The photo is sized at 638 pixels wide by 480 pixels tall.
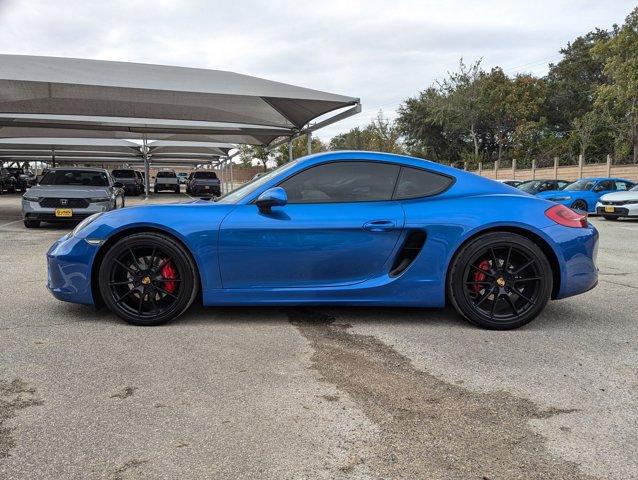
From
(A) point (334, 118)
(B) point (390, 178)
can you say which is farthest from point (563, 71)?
(B) point (390, 178)

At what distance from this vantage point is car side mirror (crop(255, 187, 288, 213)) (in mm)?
3826

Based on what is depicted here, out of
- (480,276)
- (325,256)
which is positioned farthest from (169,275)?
(480,276)

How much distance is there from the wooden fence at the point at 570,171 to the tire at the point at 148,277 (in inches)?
1065

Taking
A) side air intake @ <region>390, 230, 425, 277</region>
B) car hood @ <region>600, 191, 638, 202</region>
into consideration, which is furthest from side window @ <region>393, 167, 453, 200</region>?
car hood @ <region>600, 191, 638, 202</region>

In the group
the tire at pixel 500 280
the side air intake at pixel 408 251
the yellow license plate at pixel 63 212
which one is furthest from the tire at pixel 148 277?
the yellow license plate at pixel 63 212

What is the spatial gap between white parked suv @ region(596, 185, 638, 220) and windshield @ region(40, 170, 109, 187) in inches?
554

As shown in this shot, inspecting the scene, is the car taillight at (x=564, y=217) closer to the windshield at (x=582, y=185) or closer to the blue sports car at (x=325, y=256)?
the blue sports car at (x=325, y=256)

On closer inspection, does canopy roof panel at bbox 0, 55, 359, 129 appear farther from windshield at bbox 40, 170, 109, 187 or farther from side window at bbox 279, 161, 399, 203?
side window at bbox 279, 161, 399, 203

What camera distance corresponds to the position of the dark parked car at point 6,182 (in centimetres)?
3198

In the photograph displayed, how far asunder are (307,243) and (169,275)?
109 centimetres

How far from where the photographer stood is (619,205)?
1546cm

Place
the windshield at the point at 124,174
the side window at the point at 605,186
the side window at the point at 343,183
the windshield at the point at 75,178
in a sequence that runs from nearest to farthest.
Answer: the side window at the point at 343,183, the windshield at the point at 75,178, the side window at the point at 605,186, the windshield at the point at 124,174

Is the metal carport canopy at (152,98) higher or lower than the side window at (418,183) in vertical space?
higher

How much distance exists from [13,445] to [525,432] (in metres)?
2.24
